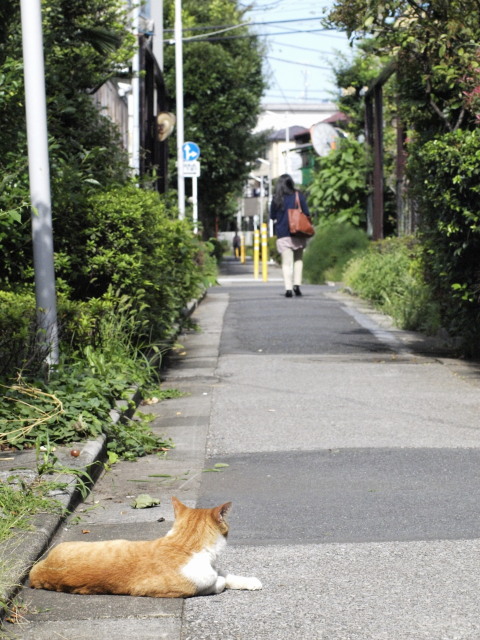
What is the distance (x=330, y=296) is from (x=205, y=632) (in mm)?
16956

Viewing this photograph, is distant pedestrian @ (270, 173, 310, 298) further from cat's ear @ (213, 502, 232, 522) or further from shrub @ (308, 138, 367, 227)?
cat's ear @ (213, 502, 232, 522)

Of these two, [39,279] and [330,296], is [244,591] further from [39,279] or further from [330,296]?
[330,296]

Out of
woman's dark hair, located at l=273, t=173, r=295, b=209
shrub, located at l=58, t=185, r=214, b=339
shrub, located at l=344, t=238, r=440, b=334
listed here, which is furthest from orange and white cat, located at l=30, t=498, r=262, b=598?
woman's dark hair, located at l=273, t=173, r=295, b=209

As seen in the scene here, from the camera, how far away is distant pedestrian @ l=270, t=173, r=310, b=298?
64.8ft

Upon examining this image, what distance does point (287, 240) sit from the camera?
20.0 m

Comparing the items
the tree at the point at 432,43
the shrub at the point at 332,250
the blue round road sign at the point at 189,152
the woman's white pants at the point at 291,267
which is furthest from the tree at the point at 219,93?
the tree at the point at 432,43

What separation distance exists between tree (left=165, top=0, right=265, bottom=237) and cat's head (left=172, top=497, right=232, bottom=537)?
3452cm

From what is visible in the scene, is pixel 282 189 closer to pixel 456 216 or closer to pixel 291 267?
pixel 291 267

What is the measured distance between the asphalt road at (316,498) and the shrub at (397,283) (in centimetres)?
295

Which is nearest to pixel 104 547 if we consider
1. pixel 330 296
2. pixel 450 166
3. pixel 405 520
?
pixel 405 520

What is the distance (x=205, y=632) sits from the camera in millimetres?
3865

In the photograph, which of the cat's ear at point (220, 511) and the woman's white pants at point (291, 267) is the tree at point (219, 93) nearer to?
the woman's white pants at point (291, 267)

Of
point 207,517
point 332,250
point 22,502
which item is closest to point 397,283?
point 332,250

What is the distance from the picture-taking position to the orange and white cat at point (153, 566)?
13.6 ft
